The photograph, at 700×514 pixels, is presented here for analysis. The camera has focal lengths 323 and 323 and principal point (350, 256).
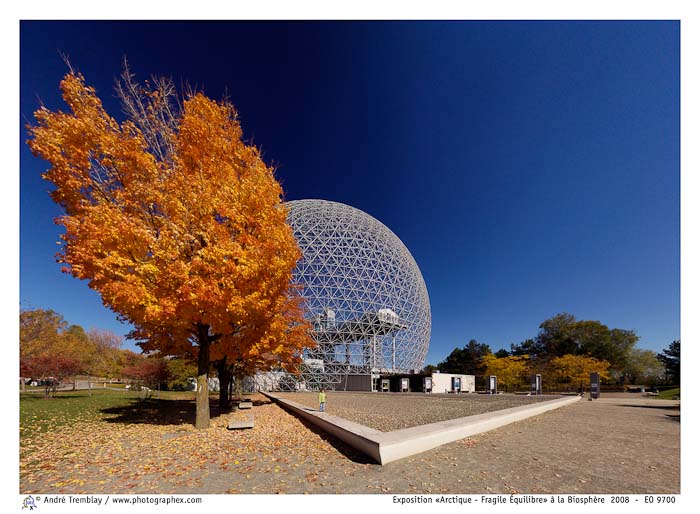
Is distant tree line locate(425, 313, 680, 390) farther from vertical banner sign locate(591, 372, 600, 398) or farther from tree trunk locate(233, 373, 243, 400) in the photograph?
tree trunk locate(233, 373, 243, 400)

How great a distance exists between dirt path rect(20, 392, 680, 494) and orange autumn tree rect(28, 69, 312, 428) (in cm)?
297

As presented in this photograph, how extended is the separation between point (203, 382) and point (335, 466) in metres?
5.92

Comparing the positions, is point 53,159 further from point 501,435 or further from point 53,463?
point 501,435

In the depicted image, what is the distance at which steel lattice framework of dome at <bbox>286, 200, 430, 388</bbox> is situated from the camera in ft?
119

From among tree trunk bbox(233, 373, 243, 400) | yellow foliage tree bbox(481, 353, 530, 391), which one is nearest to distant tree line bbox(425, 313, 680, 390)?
yellow foliage tree bbox(481, 353, 530, 391)

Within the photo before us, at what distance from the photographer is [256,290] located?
8.86 meters

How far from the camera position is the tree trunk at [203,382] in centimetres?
1001

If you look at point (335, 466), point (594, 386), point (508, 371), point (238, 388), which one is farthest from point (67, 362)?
point (508, 371)

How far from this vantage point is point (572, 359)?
39.5 metres

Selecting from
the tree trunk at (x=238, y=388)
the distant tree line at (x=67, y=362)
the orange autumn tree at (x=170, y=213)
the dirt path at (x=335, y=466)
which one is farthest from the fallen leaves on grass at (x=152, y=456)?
the tree trunk at (x=238, y=388)

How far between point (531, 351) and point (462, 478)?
209 feet

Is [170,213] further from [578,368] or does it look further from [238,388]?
[578,368]
